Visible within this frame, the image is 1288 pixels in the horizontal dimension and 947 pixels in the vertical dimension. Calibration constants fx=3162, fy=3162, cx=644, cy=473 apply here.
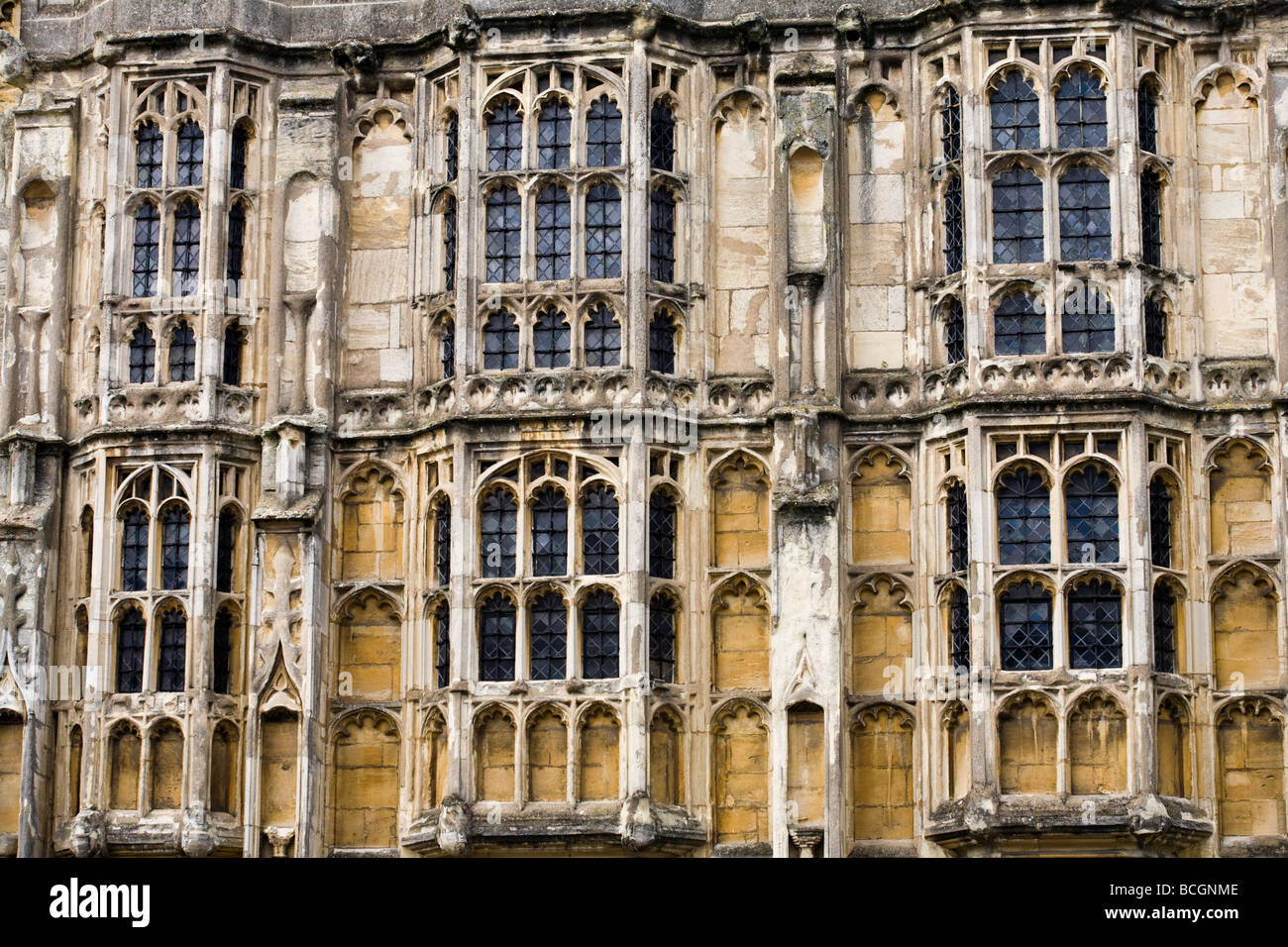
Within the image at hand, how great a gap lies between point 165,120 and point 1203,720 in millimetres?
14497

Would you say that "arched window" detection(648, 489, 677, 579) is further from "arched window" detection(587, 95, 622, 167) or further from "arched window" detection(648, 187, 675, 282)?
"arched window" detection(587, 95, 622, 167)

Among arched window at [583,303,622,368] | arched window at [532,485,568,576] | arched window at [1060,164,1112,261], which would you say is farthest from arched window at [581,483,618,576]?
arched window at [1060,164,1112,261]

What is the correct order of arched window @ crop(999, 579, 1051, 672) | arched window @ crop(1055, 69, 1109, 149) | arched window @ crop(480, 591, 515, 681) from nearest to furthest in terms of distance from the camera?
arched window @ crop(999, 579, 1051, 672) → arched window @ crop(480, 591, 515, 681) → arched window @ crop(1055, 69, 1109, 149)

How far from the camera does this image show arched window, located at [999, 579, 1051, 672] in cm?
3606

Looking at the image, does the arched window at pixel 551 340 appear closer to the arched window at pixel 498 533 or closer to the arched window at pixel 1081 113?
the arched window at pixel 498 533

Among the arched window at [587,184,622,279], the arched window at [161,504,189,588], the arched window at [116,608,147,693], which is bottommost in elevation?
the arched window at [116,608,147,693]

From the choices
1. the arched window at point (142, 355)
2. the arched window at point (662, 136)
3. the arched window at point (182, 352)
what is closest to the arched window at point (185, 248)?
the arched window at point (182, 352)

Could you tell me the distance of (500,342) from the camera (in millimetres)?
37844

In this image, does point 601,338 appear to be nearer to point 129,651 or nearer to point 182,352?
point 182,352

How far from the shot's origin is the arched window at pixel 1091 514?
36250 millimetres

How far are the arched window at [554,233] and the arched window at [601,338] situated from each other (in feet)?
2.01

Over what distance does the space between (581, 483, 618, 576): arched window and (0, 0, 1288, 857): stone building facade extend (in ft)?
0.17

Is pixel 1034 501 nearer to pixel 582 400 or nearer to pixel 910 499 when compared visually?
pixel 910 499
